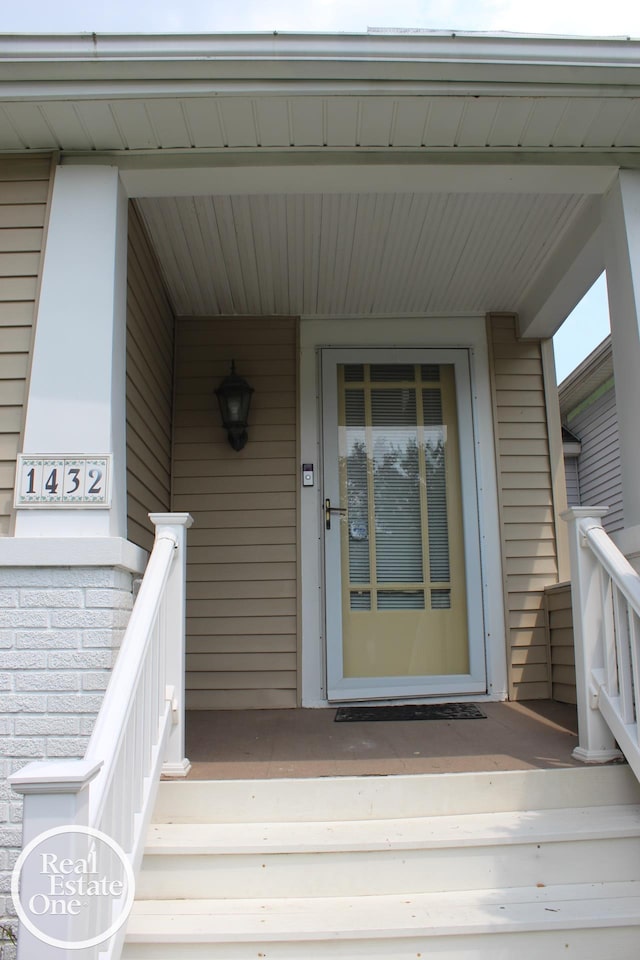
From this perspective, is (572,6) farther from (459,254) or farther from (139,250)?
(139,250)

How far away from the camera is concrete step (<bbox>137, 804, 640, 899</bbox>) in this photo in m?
1.94

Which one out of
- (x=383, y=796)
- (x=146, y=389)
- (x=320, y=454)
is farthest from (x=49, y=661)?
(x=320, y=454)

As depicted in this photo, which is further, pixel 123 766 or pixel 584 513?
pixel 584 513

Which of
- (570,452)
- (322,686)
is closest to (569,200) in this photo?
(322,686)

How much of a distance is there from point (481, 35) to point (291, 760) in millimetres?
2583

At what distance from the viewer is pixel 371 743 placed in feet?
9.11

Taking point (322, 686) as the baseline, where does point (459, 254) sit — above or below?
above

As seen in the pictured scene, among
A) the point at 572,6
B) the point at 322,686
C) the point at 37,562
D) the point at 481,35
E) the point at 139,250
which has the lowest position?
the point at 322,686

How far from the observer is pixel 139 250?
3.15 metres

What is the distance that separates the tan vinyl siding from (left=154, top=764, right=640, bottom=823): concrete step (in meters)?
1.25

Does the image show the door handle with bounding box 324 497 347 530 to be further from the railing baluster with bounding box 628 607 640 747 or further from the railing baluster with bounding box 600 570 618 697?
the railing baluster with bounding box 628 607 640 747

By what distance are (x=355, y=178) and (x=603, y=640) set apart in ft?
6.44

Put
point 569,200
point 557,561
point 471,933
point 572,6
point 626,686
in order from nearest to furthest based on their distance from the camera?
point 471,933
point 626,686
point 572,6
point 569,200
point 557,561

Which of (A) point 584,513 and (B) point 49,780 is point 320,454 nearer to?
(A) point 584,513
